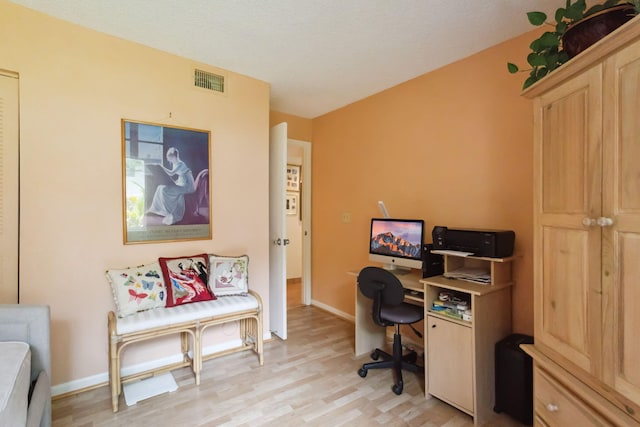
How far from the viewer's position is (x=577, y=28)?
120 centimetres

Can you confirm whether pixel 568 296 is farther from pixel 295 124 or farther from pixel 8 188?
pixel 295 124

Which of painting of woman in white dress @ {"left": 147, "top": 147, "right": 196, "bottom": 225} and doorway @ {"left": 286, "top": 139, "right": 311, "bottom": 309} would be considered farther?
doorway @ {"left": 286, "top": 139, "right": 311, "bottom": 309}

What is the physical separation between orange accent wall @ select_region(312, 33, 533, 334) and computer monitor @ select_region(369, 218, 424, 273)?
0.32 m

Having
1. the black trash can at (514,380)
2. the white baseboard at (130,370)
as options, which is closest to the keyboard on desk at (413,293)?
the black trash can at (514,380)

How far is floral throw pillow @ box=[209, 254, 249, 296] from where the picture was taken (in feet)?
8.26

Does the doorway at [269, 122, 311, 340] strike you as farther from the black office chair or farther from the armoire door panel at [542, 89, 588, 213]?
the armoire door panel at [542, 89, 588, 213]

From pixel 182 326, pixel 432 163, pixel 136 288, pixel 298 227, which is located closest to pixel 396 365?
pixel 182 326

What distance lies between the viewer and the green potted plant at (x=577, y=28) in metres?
1.12

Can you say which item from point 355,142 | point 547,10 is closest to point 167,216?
point 355,142

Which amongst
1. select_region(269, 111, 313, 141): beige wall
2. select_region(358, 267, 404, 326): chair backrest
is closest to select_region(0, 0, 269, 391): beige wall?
select_region(269, 111, 313, 141): beige wall

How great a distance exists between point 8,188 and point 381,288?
8.48 feet

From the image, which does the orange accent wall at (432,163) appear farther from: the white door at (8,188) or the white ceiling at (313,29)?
the white door at (8,188)

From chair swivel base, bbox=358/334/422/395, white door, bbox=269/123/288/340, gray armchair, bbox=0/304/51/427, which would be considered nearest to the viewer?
gray armchair, bbox=0/304/51/427

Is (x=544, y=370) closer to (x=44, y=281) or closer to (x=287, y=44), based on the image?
(x=287, y=44)
